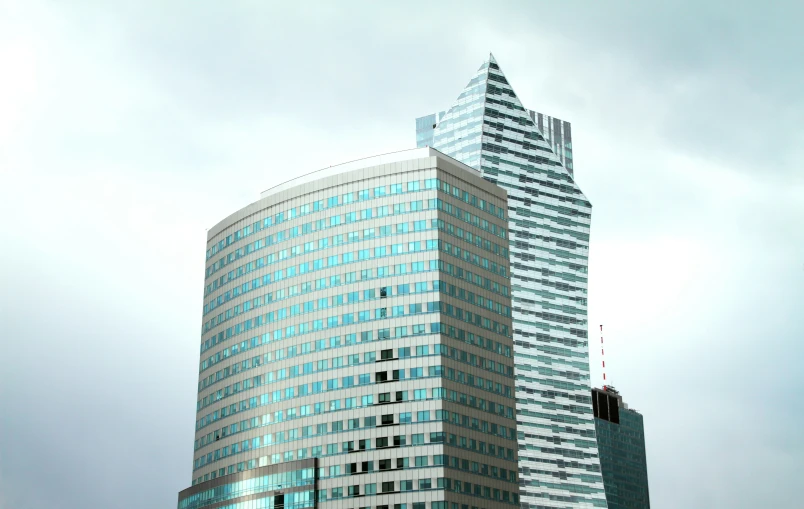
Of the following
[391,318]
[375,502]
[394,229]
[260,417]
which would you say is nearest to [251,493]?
[260,417]

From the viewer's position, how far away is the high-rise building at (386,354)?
17362 centimetres

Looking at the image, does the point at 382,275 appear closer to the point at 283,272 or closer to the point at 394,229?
the point at 394,229

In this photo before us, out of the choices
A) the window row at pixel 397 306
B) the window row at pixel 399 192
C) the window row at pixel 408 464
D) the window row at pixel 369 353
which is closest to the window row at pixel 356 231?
the window row at pixel 399 192

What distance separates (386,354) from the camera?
17888 centimetres

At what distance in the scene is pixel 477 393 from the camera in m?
181

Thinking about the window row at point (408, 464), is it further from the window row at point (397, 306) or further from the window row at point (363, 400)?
the window row at point (397, 306)

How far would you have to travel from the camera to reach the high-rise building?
174m

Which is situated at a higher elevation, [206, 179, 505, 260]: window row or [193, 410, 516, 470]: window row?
[206, 179, 505, 260]: window row

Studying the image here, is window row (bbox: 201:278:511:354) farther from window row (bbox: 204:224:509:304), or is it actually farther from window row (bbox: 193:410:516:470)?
window row (bbox: 193:410:516:470)

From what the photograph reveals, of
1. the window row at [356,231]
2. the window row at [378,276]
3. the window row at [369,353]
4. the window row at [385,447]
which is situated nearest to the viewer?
the window row at [385,447]

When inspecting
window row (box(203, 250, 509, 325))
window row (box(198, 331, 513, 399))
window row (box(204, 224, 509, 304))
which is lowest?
window row (box(198, 331, 513, 399))

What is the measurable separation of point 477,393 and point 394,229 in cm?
3137

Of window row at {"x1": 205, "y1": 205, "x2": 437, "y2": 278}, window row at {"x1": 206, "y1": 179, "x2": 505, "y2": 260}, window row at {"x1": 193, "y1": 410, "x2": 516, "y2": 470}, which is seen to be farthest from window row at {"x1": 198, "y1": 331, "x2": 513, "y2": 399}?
window row at {"x1": 206, "y1": 179, "x2": 505, "y2": 260}

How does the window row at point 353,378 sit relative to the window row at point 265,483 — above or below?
above
